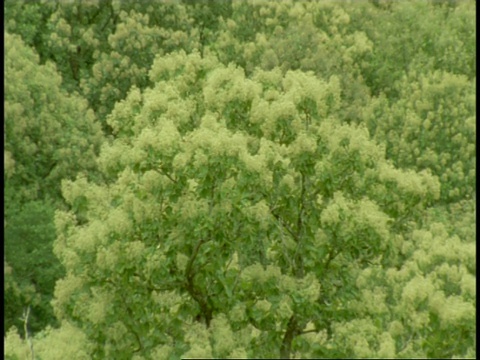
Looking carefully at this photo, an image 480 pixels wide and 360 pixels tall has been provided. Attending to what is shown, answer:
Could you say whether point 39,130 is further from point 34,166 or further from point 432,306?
point 432,306

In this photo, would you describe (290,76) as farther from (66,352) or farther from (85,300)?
(66,352)

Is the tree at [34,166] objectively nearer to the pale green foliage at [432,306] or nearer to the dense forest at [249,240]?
the dense forest at [249,240]

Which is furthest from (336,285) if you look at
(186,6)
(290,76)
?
(186,6)

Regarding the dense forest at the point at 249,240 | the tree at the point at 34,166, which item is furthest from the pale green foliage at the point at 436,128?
the dense forest at the point at 249,240

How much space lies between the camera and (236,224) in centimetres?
976

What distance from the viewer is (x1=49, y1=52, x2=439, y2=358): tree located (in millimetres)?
9648

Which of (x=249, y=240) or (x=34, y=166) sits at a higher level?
(x=249, y=240)

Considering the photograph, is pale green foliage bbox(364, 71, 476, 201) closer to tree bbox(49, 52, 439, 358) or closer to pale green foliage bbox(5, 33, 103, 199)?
pale green foliage bbox(5, 33, 103, 199)

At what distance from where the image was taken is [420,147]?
2656cm

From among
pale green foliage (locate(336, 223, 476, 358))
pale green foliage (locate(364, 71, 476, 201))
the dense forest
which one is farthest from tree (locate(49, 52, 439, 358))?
pale green foliage (locate(364, 71, 476, 201))

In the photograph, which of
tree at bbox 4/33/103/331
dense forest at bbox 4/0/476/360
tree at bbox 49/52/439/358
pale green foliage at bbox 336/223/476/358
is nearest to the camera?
pale green foliage at bbox 336/223/476/358

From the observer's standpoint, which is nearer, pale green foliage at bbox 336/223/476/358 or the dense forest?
pale green foliage at bbox 336/223/476/358

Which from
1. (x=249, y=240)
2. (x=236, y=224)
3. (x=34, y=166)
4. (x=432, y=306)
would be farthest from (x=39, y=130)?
(x=432, y=306)

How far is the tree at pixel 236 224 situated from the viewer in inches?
380
